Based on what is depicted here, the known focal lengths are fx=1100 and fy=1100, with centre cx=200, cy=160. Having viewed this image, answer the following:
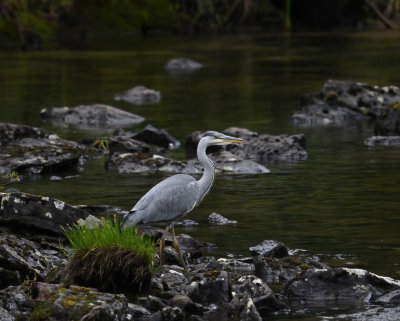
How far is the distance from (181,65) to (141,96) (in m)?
9.23

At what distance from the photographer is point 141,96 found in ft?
98.8

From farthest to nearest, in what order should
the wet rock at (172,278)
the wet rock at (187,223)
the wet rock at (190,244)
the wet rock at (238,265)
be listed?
the wet rock at (187,223)
the wet rock at (190,244)
the wet rock at (238,265)
the wet rock at (172,278)

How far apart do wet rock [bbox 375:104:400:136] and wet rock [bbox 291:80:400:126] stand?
6.90ft

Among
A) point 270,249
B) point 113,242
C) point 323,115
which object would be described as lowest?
point 323,115

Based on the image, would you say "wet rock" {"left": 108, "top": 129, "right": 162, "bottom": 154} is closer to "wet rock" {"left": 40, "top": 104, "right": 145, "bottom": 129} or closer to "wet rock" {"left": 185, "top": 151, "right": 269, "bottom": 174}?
"wet rock" {"left": 185, "top": 151, "right": 269, "bottom": 174}

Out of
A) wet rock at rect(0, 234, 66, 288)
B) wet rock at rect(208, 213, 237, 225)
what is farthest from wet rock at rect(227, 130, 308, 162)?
wet rock at rect(0, 234, 66, 288)

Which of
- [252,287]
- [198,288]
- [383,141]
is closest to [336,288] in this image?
[252,287]

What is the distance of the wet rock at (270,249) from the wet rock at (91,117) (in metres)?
13.0

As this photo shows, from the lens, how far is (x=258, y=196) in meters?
15.5

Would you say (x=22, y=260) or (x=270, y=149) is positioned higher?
(x=22, y=260)

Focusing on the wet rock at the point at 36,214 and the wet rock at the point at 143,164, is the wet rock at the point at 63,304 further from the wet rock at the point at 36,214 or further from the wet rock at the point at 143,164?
the wet rock at the point at 143,164

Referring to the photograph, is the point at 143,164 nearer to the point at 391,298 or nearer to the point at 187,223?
the point at 187,223

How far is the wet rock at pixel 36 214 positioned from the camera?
38.8 feet

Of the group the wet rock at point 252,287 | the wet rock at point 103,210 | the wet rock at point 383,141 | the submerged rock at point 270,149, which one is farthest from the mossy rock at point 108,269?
the wet rock at point 383,141
